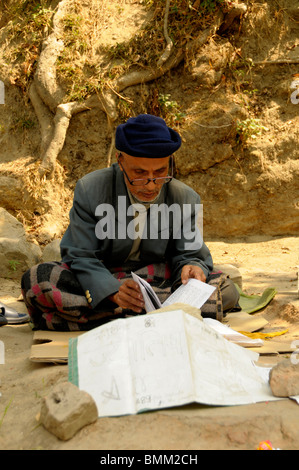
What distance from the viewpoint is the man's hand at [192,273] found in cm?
288

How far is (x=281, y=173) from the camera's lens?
22.5ft

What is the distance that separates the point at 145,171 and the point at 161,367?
4.64 feet

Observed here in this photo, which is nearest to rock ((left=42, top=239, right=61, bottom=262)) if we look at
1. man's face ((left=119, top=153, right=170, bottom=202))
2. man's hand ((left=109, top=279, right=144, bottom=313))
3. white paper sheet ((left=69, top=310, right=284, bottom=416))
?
man's face ((left=119, top=153, right=170, bottom=202))

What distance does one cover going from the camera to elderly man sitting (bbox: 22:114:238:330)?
9.38ft

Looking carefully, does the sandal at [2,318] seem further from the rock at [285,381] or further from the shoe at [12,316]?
the rock at [285,381]

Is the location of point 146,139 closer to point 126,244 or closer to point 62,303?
point 126,244

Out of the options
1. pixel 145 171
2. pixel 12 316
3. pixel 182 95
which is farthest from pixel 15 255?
pixel 182 95

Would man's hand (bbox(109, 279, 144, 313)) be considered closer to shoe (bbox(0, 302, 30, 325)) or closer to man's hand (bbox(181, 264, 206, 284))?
man's hand (bbox(181, 264, 206, 284))

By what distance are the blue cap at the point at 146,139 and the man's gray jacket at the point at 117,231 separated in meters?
0.35

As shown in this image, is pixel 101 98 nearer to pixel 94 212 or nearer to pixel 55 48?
pixel 55 48

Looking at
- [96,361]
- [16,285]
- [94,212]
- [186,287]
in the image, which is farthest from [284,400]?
[16,285]

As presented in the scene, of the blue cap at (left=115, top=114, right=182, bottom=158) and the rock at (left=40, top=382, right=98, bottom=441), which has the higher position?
the blue cap at (left=115, top=114, right=182, bottom=158)

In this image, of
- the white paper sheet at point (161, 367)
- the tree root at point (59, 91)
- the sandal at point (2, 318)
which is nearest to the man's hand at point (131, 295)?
the white paper sheet at point (161, 367)

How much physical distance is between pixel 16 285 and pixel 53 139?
2.73 m
